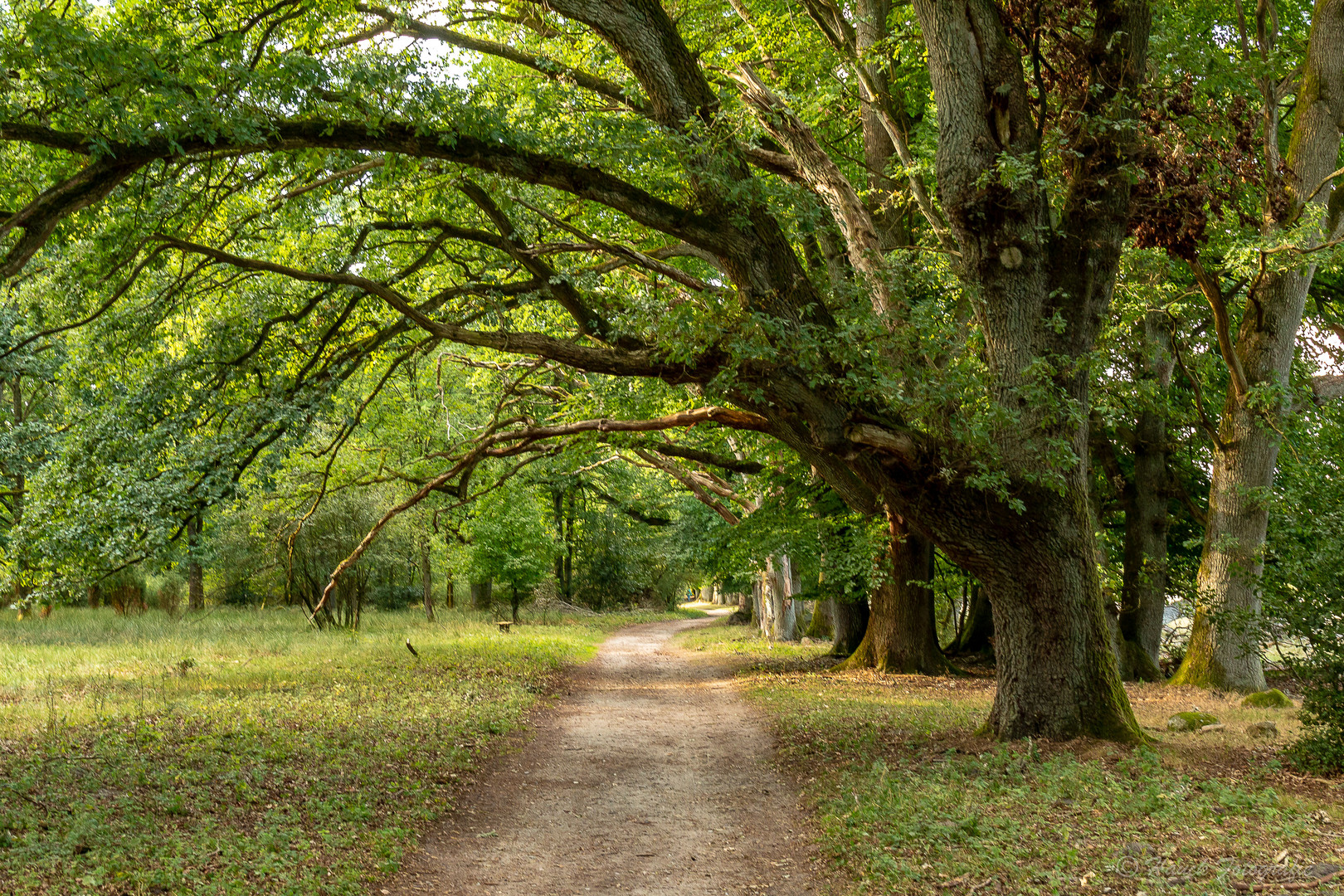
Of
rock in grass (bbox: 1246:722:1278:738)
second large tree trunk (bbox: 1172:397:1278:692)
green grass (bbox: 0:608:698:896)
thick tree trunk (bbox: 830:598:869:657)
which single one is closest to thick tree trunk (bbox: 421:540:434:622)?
green grass (bbox: 0:608:698:896)

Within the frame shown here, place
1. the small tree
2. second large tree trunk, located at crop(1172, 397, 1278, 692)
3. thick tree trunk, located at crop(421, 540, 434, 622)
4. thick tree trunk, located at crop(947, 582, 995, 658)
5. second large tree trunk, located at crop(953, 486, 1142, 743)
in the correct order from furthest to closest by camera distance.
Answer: the small tree < thick tree trunk, located at crop(421, 540, 434, 622) < thick tree trunk, located at crop(947, 582, 995, 658) < second large tree trunk, located at crop(1172, 397, 1278, 692) < second large tree trunk, located at crop(953, 486, 1142, 743)

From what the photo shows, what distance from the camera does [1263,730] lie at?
9.57m

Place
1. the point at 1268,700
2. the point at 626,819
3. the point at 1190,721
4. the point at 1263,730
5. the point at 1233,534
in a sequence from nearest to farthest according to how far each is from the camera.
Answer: the point at 626,819 < the point at 1263,730 < the point at 1190,721 < the point at 1268,700 < the point at 1233,534

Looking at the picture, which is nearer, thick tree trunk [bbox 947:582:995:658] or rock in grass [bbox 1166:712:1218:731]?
rock in grass [bbox 1166:712:1218:731]

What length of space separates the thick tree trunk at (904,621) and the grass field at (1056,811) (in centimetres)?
556

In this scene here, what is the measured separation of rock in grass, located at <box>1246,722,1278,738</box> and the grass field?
0.16 metres

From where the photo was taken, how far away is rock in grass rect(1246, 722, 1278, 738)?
9.41 m

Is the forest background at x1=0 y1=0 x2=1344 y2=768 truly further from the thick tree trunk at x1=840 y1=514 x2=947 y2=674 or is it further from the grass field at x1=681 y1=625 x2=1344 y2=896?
the thick tree trunk at x1=840 y1=514 x2=947 y2=674

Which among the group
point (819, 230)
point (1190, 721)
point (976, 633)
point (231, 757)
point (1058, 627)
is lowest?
point (976, 633)

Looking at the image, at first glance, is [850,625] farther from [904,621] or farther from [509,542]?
[509,542]

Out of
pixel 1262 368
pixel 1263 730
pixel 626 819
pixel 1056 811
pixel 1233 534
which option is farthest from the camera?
pixel 1262 368

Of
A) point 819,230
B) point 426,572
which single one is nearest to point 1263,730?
point 819,230

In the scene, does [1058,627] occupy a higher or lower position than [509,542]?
lower

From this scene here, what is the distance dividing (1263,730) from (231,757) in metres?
10.7
